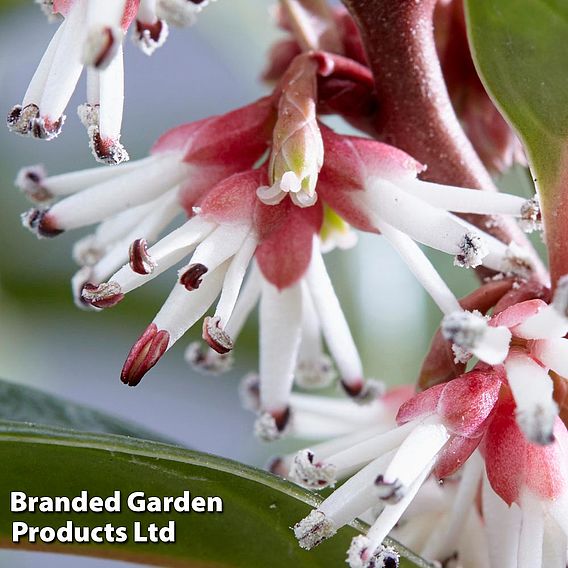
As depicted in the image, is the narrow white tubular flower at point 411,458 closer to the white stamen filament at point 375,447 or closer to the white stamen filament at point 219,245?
the white stamen filament at point 375,447

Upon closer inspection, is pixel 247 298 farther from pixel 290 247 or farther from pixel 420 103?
pixel 420 103

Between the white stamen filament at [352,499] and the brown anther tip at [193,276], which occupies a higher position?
the brown anther tip at [193,276]

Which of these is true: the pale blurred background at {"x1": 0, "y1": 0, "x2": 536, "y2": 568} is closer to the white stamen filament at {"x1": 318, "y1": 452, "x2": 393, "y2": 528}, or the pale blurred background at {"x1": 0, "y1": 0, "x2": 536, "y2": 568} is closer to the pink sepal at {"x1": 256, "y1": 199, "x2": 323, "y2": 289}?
the pink sepal at {"x1": 256, "y1": 199, "x2": 323, "y2": 289}

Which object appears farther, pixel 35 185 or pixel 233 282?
pixel 35 185

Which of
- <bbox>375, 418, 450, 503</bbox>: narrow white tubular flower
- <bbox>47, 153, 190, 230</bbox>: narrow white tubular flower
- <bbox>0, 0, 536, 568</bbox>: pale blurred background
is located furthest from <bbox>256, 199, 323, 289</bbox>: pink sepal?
<bbox>0, 0, 536, 568</bbox>: pale blurred background

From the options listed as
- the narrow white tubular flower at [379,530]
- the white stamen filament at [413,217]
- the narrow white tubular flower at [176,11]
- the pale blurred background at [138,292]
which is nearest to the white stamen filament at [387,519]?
the narrow white tubular flower at [379,530]

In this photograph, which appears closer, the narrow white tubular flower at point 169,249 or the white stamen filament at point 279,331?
the narrow white tubular flower at point 169,249

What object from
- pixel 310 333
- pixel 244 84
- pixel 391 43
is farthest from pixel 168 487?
pixel 244 84

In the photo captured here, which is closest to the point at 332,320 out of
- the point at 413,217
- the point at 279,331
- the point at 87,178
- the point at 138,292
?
the point at 279,331
